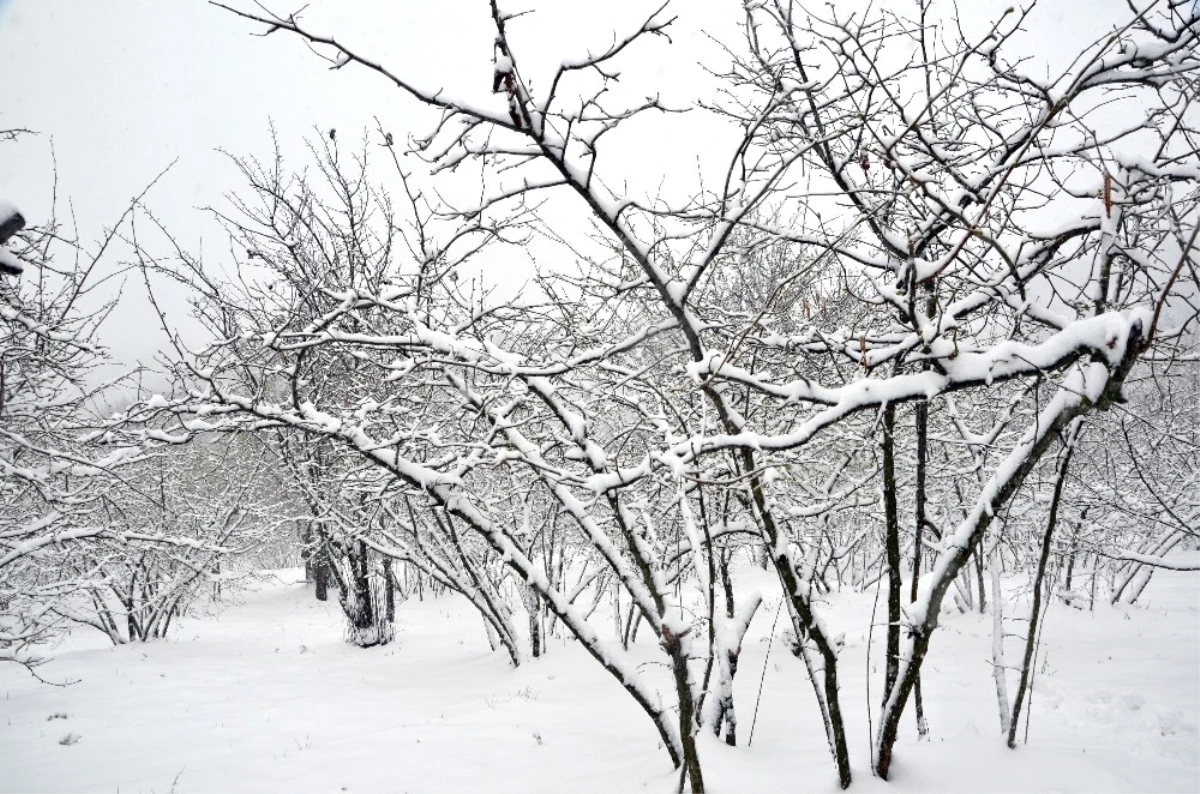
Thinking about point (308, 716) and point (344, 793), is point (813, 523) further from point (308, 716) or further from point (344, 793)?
point (308, 716)

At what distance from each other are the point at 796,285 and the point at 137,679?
36.2ft

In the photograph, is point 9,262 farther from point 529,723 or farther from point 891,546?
point 529,723

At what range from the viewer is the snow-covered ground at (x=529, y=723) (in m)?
3.71

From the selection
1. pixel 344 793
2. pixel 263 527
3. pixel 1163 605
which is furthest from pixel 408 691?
pixel 1163 605

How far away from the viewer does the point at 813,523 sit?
26.4 feet

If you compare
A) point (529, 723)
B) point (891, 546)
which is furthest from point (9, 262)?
point (529, 723)

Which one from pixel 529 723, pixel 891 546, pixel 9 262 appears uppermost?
pixel 9 262

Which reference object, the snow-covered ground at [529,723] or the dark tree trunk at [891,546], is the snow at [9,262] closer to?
the dark tree trunk at [891,546]

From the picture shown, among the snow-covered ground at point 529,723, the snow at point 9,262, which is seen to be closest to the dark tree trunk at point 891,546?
the snow-covered ground at point 529,723

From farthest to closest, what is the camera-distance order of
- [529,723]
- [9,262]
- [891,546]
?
[529,723], [891,546], [9,262]

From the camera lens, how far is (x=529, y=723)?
5988 mm

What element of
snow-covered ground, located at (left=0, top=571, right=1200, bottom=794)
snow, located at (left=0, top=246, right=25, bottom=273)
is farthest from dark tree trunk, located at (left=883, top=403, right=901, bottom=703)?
snow, located at (left=0, top=246, right=25, bottom=273)

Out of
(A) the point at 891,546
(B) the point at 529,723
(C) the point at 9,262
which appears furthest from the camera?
(B) the point at 529,723

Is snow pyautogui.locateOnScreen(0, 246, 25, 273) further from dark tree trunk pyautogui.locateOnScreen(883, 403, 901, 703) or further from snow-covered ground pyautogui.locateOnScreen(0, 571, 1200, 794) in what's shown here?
snow-covered ground pyautogui.locateOnScreen(0, 571, 1200, 794)
